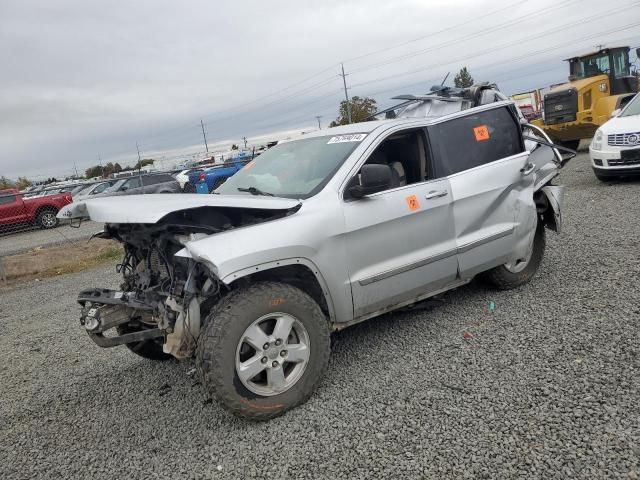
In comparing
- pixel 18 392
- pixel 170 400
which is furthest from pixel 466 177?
pixel 18 392

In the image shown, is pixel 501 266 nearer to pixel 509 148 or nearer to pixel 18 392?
pixel 509 148

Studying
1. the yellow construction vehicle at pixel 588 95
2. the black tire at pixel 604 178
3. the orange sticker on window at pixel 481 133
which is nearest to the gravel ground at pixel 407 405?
the orange sticker on window at pixel 481 133

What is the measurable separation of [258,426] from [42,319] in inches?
178

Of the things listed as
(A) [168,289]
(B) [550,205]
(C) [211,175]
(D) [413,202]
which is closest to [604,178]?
(B) [550,205]

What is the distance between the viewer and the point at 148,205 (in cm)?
320

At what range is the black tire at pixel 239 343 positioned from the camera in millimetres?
2941

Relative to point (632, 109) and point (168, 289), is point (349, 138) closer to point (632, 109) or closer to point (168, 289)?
point (168, 289)

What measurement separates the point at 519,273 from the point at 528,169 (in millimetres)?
1009

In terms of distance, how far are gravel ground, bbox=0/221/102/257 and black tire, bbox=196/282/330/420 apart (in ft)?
35.1

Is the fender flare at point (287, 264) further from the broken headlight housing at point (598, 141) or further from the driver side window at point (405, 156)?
the broken headlight housing at point (598, 141)

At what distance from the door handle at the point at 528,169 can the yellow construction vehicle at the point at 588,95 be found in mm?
11537

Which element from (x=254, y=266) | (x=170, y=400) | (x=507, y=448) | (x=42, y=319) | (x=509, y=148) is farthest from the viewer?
(x=42, y=319)

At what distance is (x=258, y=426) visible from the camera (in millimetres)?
3139

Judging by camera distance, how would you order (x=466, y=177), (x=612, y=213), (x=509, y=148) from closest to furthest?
(x=466, y=177)
(x=509, y=148)
(x=612, y=213)
